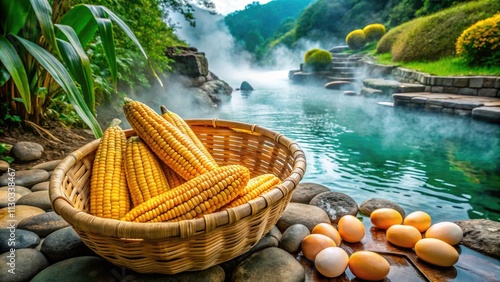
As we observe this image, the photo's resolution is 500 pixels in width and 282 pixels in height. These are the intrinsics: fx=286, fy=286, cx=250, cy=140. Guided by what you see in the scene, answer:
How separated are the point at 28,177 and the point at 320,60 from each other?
15389 millimetres

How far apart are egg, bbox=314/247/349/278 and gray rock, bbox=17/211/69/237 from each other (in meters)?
1.27

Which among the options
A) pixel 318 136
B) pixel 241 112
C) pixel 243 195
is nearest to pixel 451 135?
pixel 318 136

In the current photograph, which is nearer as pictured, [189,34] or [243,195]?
[243,195]

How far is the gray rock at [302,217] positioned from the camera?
1635 mm

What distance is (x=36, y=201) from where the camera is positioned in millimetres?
1686

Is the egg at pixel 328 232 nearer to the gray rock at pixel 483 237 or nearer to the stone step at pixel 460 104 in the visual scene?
the gray rock at pixel 483 237

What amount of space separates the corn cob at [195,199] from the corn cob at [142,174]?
0.77 feet

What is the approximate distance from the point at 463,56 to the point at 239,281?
10.3m

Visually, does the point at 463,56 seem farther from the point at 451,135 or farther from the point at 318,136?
the point at 318,136

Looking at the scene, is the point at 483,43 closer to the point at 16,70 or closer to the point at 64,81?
the point at 64,81

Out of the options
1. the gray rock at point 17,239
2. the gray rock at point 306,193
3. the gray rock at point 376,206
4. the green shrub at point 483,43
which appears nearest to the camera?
the gray rock at point 17,239

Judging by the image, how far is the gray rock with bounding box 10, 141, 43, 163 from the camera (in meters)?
2.23

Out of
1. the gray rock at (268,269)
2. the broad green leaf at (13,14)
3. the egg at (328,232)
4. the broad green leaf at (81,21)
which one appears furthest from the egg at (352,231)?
the broad green leaf at (13,14)

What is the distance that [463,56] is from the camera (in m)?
8.55
